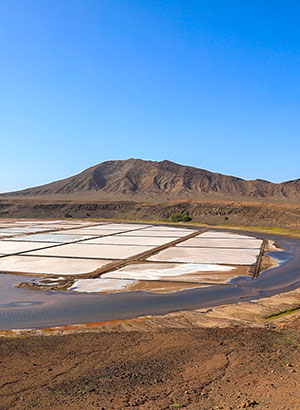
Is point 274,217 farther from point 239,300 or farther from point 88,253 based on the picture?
point 239,300

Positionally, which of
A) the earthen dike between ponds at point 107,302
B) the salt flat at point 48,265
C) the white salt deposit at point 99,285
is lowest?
the earthen dike between ponds at point 107,302

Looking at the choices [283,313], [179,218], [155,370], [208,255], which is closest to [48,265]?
[208,255]

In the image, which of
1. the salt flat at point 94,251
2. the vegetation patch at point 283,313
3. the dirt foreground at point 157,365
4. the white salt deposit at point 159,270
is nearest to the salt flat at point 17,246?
the salt flat at point 94,251

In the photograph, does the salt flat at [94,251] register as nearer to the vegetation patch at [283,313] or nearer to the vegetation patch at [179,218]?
the vegetation patch at [283,313]

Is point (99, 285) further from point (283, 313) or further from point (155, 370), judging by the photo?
point (155, 370)

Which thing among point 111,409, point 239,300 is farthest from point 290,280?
point 111,409

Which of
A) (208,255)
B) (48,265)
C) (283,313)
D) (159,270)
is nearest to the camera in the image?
(283,313)
